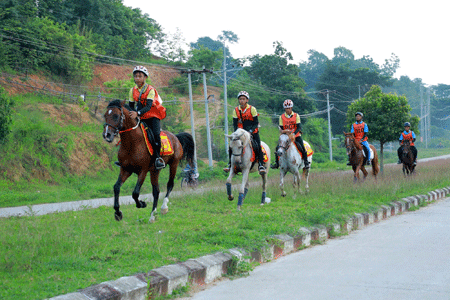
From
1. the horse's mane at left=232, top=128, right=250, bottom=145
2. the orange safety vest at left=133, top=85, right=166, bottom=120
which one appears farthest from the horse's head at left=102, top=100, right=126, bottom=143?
the horse's mane at left=232, top=128, right=250, bottom=145

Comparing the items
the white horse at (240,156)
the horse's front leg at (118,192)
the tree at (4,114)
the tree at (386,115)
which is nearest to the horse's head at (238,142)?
the white horse at (240,156)

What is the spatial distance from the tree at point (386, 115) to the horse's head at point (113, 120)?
1846 centimetres

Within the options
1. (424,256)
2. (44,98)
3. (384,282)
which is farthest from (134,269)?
(44,98)

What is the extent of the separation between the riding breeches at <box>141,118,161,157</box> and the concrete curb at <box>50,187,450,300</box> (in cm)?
321

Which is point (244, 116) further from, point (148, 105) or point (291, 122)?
point (148, 105)

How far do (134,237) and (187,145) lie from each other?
5002mm

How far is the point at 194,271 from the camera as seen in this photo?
536 centimetres

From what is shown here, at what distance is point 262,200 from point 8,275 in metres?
8.07

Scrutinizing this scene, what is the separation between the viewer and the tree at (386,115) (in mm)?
23766

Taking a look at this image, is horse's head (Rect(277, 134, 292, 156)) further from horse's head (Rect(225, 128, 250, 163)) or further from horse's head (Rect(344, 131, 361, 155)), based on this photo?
horse's head (Rect(344, 131, 361, 155))

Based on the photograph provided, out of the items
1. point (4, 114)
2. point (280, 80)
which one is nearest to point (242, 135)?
point (4, 114)

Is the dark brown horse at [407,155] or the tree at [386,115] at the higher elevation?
the tree at [386,115]

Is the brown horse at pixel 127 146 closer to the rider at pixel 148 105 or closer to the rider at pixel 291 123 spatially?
the rider at pixel 148 105

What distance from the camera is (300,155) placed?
1363cm
